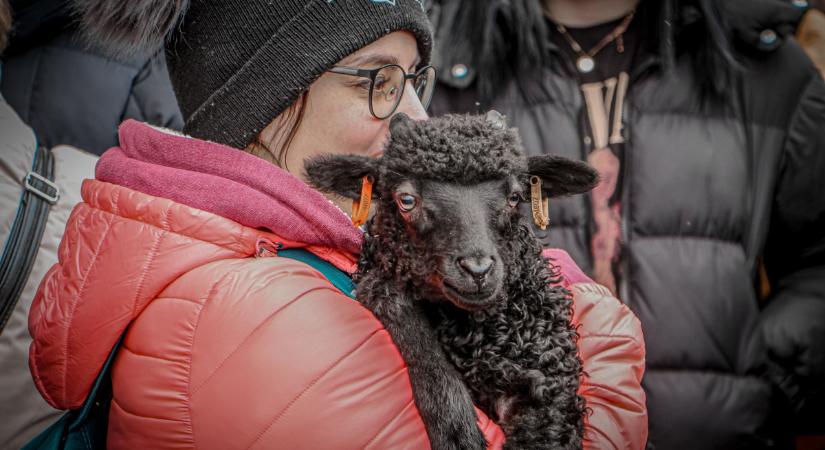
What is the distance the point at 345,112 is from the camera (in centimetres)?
170

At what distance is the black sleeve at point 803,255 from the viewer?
220 centimetres

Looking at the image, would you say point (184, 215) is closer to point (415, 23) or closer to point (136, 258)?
point (136, 258)

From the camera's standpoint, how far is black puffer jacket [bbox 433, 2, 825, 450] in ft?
7.24

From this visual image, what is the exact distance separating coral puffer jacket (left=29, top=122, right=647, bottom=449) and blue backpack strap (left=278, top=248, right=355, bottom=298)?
1.2 inches

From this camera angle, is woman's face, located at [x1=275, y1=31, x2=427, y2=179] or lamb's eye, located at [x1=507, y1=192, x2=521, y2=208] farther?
woman's face, located at [x1=275, y1=31, x2=427, y2=179]

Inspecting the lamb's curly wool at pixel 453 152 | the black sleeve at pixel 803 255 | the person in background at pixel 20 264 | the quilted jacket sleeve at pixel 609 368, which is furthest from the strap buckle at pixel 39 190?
the black sleeve at pixel 803 255

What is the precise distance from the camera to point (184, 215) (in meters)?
1.27

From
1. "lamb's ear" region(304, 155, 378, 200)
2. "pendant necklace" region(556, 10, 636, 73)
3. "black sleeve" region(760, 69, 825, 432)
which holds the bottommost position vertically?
"black sleeve" region(760, 69, 825, 432)

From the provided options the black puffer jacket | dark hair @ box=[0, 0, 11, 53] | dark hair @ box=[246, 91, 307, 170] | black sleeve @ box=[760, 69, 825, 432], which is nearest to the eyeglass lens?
dark hair @ box=[246, 91, 307, 170]

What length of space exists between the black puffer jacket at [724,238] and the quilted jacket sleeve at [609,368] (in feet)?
2.16

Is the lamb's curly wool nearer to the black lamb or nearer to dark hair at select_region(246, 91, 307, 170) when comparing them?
the black lamb

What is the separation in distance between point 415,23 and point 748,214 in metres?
1.58

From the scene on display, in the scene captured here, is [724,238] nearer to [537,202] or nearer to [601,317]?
[601,317]

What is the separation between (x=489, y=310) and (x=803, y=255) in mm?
1690
